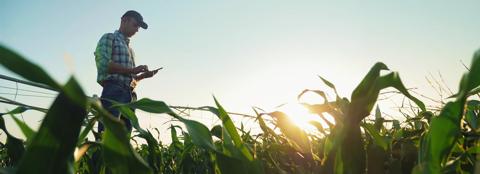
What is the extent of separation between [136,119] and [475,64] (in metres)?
0.63

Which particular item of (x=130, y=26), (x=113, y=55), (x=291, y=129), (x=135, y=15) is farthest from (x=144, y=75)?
(x=291, y=129)

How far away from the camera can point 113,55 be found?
431 centimetres

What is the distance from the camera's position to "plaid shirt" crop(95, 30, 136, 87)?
415 cm

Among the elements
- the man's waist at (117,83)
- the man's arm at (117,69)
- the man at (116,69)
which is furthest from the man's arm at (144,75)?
the man's arm at (117,69)

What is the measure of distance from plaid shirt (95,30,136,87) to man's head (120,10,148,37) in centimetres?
13

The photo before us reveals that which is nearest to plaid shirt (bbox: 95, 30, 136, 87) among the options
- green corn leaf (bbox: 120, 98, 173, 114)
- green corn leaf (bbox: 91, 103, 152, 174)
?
green corn leaf (bbox: 120, 98, 173, 114)

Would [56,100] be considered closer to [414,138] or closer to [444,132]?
[444,132]

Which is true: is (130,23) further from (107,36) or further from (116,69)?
(116,69)

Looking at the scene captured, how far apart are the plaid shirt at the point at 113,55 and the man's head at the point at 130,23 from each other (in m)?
0.13

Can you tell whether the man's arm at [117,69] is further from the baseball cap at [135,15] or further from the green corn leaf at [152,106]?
the green corn leaf at [152,106]

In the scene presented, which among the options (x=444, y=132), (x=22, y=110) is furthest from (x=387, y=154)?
(x=22, y=110)

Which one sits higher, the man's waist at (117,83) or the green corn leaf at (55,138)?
the man's waist at (117,83)

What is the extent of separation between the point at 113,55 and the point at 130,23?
1.84ft

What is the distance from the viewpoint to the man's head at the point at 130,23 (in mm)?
4668
